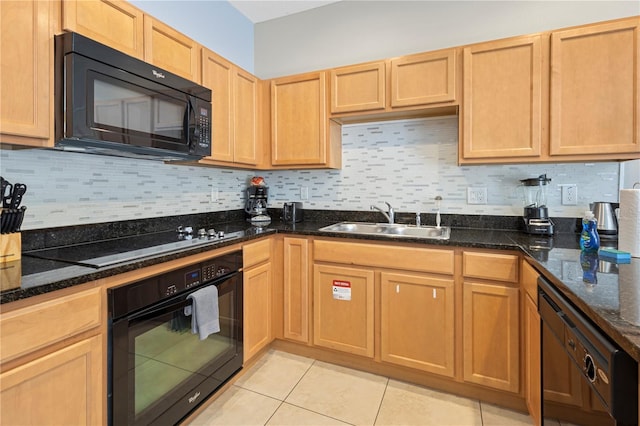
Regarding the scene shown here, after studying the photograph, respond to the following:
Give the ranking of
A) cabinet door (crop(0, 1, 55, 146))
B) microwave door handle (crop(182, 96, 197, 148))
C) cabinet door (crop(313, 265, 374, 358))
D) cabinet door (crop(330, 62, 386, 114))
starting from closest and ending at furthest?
cabinet door (crop(0, 1, 55, 146))
microwave door handle (crop(182, 96, 197, 148))
cabinet door (crop(313, 265, 374, 358))
cabinet door (crop(330, 62, 386, 114))

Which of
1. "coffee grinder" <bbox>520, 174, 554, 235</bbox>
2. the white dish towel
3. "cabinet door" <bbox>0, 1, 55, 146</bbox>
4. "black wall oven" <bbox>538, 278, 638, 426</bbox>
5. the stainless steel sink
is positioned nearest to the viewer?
"black wall oven" <bbox>538, 278, 638, 426</bbox>

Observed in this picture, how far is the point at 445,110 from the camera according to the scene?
2.13 meters

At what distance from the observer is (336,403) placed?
1763 mm

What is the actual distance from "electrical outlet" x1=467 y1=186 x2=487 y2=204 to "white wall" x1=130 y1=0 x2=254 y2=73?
7.22 feet

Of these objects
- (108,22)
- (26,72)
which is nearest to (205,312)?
(26,72)

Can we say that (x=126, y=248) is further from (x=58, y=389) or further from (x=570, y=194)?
(x=570, y=194)

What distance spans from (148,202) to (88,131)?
786 millimetres

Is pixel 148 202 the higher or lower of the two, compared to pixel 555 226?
higher

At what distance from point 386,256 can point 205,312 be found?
1.06 meters

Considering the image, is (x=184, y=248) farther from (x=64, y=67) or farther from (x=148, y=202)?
(x=64, y=67)

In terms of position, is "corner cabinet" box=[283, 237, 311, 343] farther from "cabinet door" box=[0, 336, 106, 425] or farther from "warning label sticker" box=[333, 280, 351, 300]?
"cabinet door" box=[0, 336, 106, 425]

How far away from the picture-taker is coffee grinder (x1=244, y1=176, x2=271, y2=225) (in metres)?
2.63

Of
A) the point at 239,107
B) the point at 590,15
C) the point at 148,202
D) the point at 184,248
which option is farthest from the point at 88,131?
the point at 590,15

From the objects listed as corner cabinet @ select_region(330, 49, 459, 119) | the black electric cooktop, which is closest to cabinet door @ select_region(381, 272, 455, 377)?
the black electric cooktop
